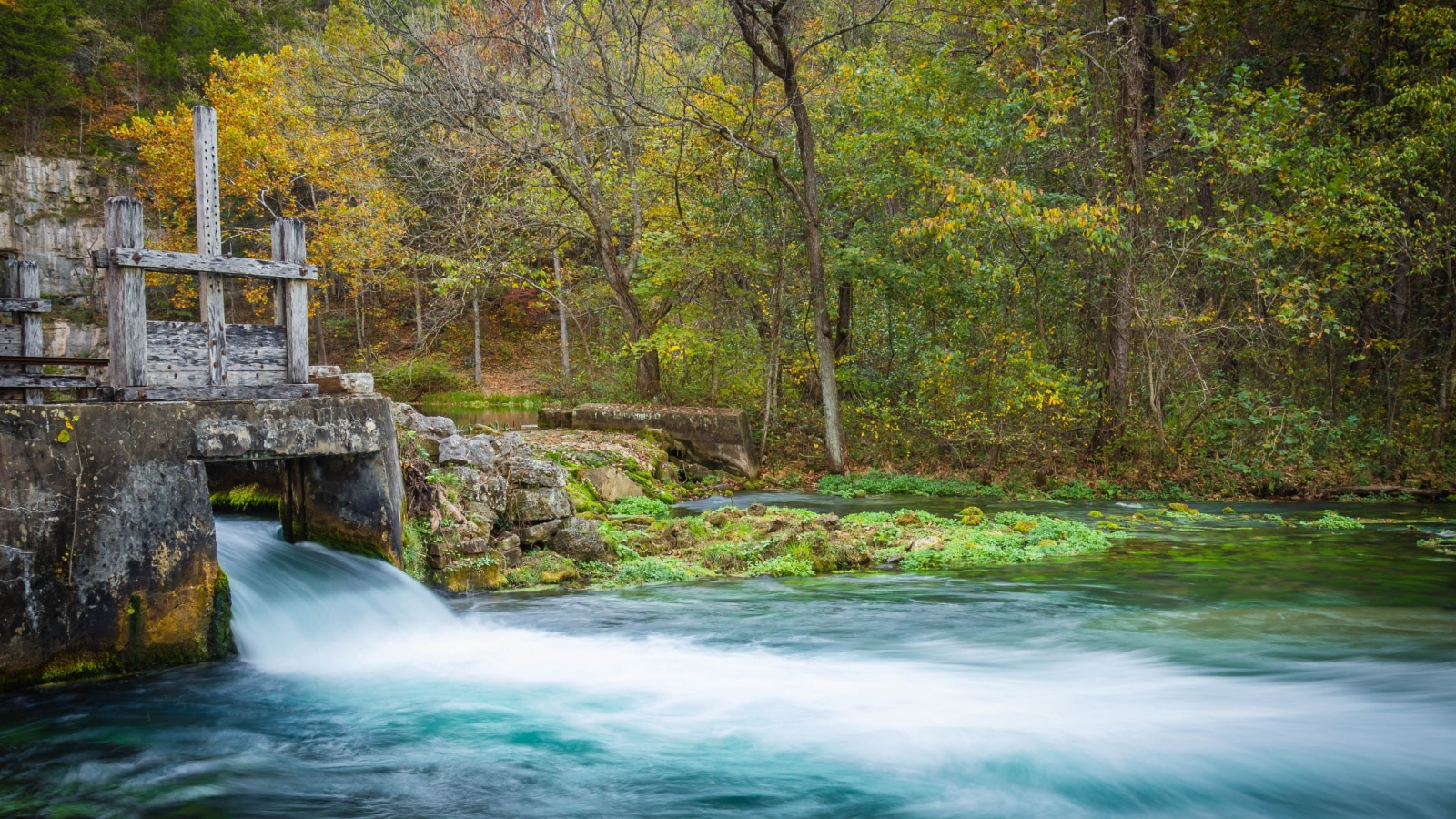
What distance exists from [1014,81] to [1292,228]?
5625 millimetres

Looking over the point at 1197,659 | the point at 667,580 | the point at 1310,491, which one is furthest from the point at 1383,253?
the point at 667,580

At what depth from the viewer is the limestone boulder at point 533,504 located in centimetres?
1020

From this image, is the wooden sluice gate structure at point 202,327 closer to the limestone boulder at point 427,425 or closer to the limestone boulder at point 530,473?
the limestone boulder at point 530,473

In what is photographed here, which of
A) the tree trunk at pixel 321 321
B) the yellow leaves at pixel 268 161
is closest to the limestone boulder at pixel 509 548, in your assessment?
the yellow leaves at pixel 268 161

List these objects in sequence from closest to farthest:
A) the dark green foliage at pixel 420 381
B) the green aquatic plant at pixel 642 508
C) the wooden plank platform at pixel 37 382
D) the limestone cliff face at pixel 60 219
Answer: the wooden plank platform at pixel 37 382 → the green aquatic plant at pixel 642 508 → the dark green foliage at pixel 420 381 → the limestone cliff face at pixel 60 219

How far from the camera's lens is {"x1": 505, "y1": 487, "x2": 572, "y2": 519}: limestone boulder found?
10195 millimetres

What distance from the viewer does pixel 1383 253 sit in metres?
15.6

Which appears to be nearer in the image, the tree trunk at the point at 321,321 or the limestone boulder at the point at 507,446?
the limestone boulder at the point at 507,446

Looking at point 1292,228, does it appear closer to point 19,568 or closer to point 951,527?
point 951,527

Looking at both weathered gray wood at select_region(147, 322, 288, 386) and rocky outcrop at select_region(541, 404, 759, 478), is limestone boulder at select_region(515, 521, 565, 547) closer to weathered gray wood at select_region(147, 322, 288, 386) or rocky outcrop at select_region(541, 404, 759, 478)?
weathered gray wood at select_region(147, 322, 288, 386)

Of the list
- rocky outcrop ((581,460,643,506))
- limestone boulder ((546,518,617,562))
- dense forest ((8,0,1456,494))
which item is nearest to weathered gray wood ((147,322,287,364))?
limestone boulder ((546,518,617,562))

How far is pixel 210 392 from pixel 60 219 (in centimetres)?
4136

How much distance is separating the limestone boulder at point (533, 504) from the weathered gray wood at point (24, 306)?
4768 mm

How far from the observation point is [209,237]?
7.00 meters
